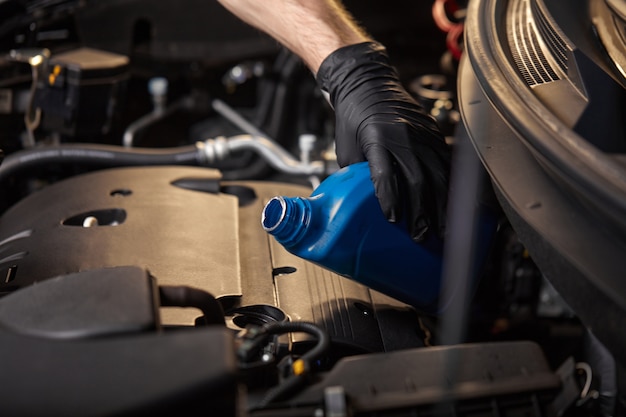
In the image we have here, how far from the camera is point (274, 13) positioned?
1.33 meters

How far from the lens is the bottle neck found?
0.87 metres

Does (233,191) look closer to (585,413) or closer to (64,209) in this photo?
(64,209)

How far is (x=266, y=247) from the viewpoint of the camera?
110cm

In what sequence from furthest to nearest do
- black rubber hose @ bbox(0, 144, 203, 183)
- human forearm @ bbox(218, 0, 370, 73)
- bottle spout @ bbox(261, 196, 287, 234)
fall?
black rubber hose @ bbox(0, 144, 203, 183), human forearm @ bbox(218, 0, 370, 73), bottle spout @ bbox(261, 196, 287, 234)

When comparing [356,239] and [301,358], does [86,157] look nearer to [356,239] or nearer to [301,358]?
[356,239]

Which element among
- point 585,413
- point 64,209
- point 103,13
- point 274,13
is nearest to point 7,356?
point 64,209

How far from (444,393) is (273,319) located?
0.28 metres

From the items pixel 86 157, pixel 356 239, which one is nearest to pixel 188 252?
pixel 356 239

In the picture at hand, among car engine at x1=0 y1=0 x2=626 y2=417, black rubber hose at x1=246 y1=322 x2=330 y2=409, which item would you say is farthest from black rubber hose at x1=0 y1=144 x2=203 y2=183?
black rubber hose at x1=246 y1=322 x2=330 y2=409

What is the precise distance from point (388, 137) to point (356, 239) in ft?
0.57

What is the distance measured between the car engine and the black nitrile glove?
0.12 ft

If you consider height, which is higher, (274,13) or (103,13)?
(274,13)

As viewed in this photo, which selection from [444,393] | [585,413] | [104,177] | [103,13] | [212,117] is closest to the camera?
[444,393]

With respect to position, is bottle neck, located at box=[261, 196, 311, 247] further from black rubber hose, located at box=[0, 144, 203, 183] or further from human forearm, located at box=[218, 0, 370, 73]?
black rubber hose, located at box=[0, 144, 203, 183]
